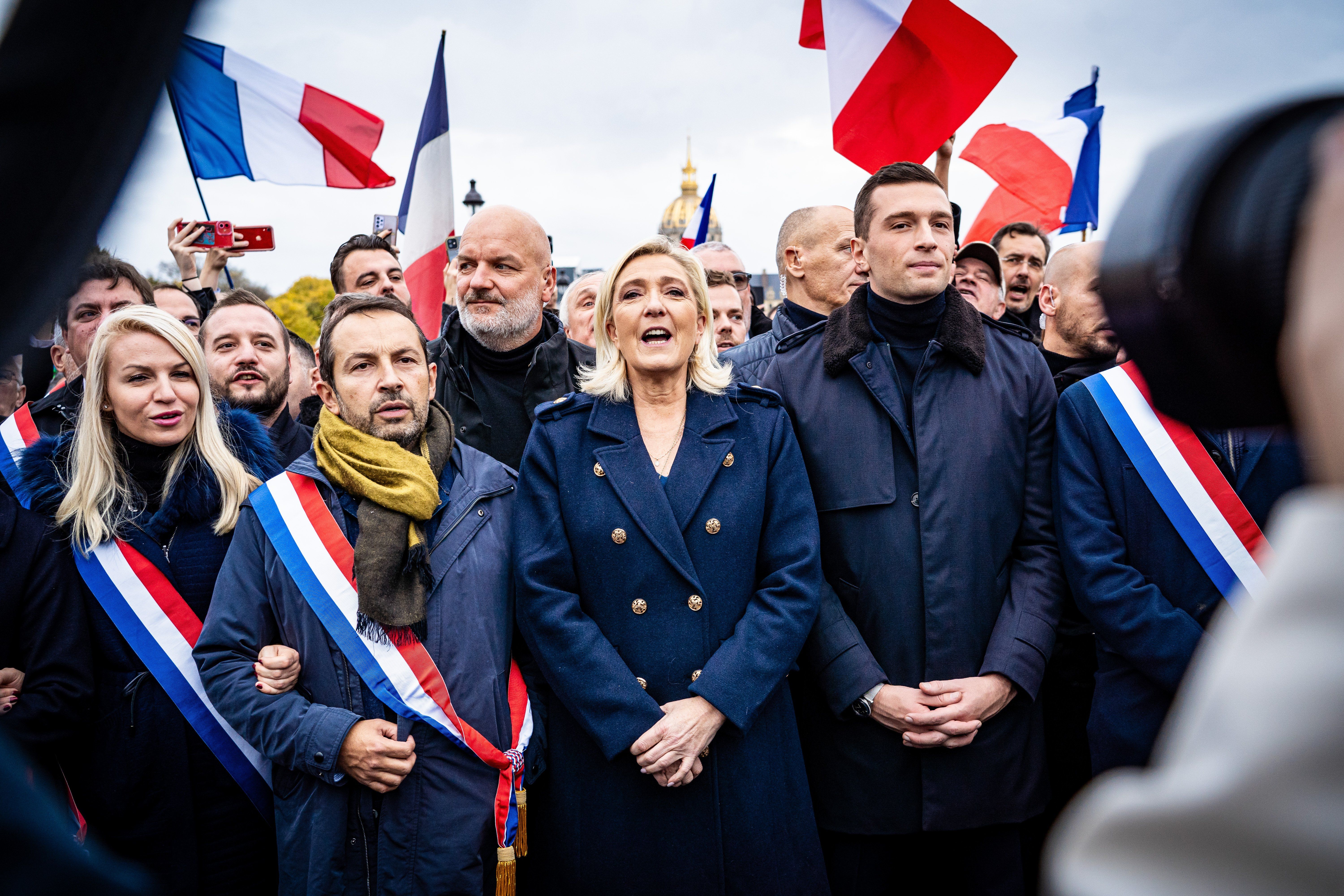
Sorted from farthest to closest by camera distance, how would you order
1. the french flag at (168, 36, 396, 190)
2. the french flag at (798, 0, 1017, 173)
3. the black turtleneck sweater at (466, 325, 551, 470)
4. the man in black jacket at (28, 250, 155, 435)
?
the french flag at (168, 36, 396, 190)
the french flag at (798, 0, 1017, 173)
the black turtleneck sweater at (466, 325, 551, 470)
the man in black jacket at (28, 250, 155, 435)

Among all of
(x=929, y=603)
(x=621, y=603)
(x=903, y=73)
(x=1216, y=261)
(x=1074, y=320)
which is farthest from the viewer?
(x=903, y=73)

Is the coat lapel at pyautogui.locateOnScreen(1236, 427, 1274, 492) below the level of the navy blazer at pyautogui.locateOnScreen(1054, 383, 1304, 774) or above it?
above

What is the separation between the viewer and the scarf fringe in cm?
294

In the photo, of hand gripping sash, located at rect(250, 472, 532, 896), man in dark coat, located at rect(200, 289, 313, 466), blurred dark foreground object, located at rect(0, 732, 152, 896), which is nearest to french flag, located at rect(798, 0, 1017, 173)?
man in dark coat, located at rect(200, 289, 313, 466)

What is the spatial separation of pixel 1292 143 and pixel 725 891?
278 centimetres

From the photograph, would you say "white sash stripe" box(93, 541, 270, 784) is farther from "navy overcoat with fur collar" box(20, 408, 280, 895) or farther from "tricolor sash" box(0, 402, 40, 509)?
"tricolor sash" box(0, 402, 40, 509)

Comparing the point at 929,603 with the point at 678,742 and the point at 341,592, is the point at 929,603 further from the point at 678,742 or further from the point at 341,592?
the point at 341,592

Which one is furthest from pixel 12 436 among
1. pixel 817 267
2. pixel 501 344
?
pixel 817 267

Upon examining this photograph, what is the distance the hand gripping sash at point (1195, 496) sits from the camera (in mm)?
3051

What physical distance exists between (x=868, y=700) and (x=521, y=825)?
4.14 ft

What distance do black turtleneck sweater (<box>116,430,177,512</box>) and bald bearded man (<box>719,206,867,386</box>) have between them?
3.11 meters

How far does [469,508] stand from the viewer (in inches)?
125

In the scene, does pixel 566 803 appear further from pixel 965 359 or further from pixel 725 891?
pixel 965 359

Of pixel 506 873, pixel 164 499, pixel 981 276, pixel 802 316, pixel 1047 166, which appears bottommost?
pixel 506 873
